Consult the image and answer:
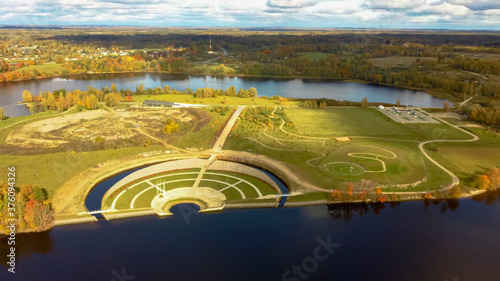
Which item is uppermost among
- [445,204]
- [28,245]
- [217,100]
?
[217,100]

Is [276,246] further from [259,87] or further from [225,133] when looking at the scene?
[259,87]

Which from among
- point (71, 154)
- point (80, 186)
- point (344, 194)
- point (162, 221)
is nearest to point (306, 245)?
point (344, 194)

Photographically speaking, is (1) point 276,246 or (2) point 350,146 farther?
(2) point 350,146

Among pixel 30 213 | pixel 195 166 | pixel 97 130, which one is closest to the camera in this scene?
pixel 30 213

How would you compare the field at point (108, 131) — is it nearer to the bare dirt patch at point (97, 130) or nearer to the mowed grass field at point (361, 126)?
the bare dirt patch at point (97, 130)

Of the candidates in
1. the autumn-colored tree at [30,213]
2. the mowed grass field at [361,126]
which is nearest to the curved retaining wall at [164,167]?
the autumn-colored tree at [30,213]

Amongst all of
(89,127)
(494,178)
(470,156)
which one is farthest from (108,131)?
(470,156)
